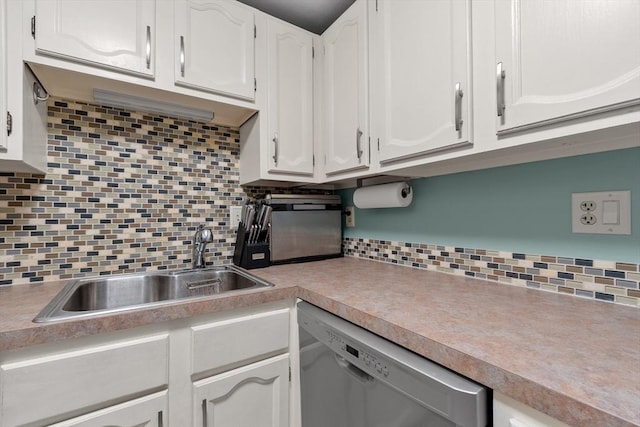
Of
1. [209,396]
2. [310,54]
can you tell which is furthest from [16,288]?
[310,54]

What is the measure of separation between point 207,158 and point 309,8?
0.92 metres

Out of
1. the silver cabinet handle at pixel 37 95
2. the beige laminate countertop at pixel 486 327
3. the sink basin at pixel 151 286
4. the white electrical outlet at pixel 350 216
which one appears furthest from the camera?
the white electrical outlet at pixel 350 216

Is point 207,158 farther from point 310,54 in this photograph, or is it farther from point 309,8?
point 309,8

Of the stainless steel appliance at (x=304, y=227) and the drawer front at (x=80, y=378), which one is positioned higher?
the stainless steel appliance at (x=304, y=227)

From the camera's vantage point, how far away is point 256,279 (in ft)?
3.95

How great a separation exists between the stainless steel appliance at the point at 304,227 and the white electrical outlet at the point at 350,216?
0.07m

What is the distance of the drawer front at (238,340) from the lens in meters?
0.93

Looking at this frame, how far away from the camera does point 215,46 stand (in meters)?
1.26

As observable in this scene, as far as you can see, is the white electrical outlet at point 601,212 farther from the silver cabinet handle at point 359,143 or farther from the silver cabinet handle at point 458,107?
→ the silver cabinet handle at point 359,143

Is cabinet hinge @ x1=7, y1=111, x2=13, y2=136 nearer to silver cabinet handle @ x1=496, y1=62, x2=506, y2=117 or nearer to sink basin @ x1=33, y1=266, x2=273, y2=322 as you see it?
sink basin @ x1=33, y1=266, x2=273, y2=322

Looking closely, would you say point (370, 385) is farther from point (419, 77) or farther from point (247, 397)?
point (419, 77)

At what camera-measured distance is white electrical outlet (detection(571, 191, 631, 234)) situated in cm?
81

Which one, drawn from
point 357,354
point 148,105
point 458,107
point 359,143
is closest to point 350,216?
point 359,143

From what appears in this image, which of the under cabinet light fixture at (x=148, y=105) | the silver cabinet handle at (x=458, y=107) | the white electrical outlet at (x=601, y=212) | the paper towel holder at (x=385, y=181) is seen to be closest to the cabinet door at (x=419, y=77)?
the silver cabinet handle at (x=458, y=107)
